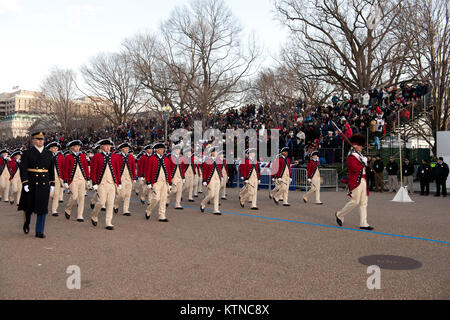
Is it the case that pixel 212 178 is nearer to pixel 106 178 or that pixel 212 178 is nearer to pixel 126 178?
pixel 126 178

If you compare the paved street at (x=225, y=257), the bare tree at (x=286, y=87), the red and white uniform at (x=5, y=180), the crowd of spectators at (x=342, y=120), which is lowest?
the paved street at (x=225, y=257)

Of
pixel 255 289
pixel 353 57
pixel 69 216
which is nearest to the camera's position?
pixel 255 289

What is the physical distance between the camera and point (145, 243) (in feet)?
23.9

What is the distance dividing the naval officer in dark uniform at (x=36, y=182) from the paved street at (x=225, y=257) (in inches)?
17.9

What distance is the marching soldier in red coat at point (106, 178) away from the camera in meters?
9.04

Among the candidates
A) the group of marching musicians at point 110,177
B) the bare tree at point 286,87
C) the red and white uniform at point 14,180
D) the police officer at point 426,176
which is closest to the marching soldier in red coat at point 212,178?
the group of marching musicians at point 110,177

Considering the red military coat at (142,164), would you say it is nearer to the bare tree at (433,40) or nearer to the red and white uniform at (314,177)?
the red and white uniform at (314,177)

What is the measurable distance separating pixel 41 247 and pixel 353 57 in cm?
2811

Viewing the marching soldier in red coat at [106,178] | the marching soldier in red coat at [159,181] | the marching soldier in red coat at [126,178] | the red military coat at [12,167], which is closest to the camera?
the marching soldier in red coat at [106,178]

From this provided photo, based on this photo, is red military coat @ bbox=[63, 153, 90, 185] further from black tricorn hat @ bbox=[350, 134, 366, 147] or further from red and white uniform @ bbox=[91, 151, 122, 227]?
black tricorn hat @ bbox=[350, 134, 366, 147]

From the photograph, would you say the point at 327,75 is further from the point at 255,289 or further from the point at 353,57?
the point at 255,289

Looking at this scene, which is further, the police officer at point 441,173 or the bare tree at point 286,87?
the bare tree at point 286,87

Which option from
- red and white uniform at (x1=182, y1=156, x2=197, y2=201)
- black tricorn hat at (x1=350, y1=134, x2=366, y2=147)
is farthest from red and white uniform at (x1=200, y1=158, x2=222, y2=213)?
black tricorn hat at (x1=350, y1=134, x2=366, y2=147)
